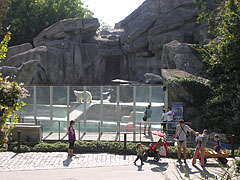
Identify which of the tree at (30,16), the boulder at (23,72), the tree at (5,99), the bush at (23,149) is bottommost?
the bush at (23,149)

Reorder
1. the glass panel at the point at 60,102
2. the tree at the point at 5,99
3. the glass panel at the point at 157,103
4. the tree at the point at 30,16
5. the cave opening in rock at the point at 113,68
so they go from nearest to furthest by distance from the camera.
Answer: the tree at the point at 5,99, the glass panel at the point at 157,103, the glass panel at the point at 60,102, the tree at the point at 30,16, the cave opening in rock at the point at 113,68

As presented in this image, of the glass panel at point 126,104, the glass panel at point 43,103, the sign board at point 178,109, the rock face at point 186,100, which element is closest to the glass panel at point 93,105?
the glass panel at point 126,104

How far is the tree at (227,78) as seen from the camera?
15.0m

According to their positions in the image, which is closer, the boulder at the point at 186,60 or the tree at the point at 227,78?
the tree at the point at 227,78

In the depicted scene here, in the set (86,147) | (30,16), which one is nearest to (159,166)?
(86,147)

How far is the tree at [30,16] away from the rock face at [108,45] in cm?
706

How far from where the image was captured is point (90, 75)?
3478 centimetres

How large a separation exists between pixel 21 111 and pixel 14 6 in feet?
100

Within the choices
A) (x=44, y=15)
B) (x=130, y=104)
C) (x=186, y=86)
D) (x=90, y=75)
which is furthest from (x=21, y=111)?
(x=44, y=15)

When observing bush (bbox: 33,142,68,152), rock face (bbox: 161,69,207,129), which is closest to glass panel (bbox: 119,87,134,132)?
rock face (bbox: 161,69,207,129)

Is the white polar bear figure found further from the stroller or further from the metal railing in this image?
the stroller

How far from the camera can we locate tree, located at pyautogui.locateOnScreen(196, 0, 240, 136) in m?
15.0

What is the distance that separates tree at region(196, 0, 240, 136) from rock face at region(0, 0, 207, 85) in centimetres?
1002

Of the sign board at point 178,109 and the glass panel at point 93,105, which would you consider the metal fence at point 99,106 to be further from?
the sign board at point 178,109
